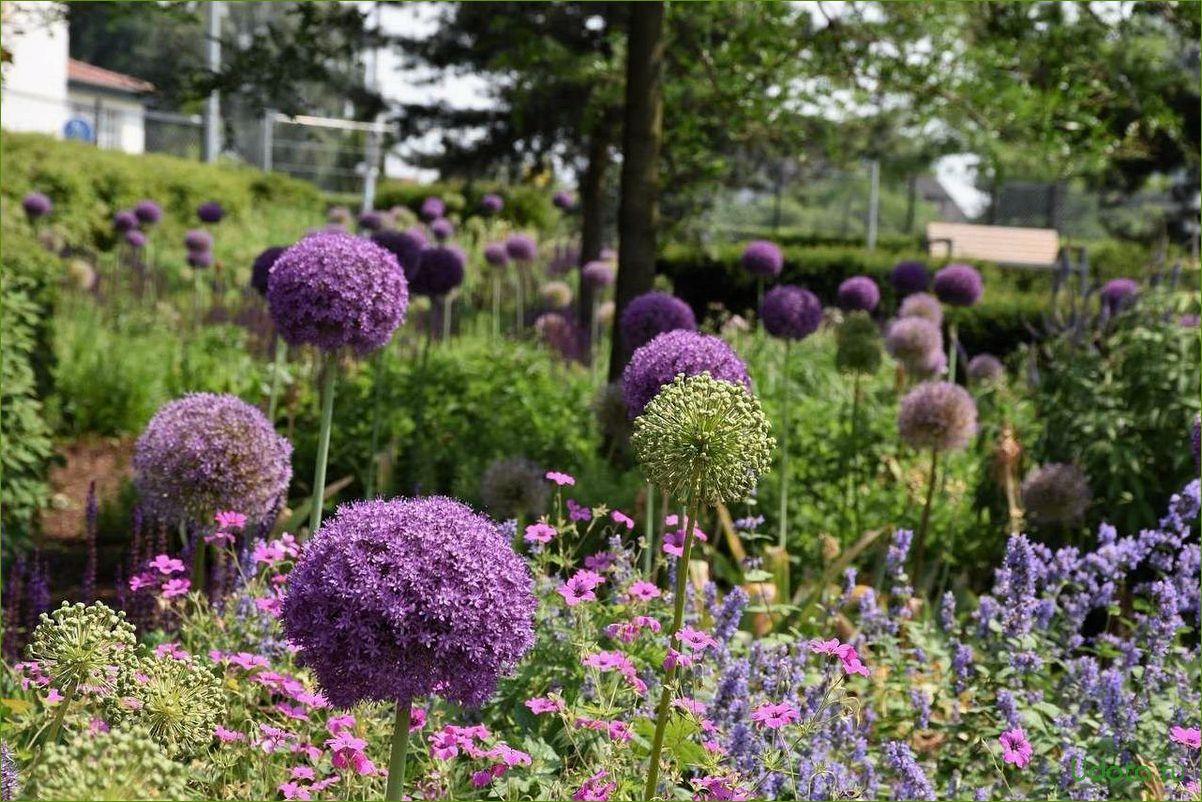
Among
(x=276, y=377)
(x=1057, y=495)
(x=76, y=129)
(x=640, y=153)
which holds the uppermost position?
(x=76, y=129)

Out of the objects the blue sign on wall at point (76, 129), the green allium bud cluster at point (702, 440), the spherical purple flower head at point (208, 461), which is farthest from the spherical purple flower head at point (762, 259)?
the blue sign on wall at point (76, 129)

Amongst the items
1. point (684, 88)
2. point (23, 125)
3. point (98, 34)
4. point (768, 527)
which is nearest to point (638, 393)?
point (768, 527)

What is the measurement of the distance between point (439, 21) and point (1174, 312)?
30.7 feet

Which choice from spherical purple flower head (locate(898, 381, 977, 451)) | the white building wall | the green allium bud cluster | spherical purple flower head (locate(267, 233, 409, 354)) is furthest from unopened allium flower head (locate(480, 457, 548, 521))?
the white building wall

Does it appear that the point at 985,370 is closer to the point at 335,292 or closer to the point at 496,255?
the point at 496,255

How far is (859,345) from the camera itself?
5789 mm

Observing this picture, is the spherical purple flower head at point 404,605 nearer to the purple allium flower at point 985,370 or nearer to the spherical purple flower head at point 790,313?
the spherical purple flower head at point 790,313

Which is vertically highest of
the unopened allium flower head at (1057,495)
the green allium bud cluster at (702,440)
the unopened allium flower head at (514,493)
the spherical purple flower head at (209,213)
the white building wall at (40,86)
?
the white building wall at (40,86)

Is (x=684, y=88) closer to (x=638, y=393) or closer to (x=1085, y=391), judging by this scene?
(x=1085, y=391)

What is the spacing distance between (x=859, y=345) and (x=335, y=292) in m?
3.02

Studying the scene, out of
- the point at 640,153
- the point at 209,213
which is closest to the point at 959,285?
the point at 640,153

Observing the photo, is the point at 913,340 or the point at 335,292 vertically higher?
the point at 335,292

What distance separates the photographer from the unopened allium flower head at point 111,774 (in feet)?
4.70

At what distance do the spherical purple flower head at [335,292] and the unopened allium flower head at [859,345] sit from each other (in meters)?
2.81
